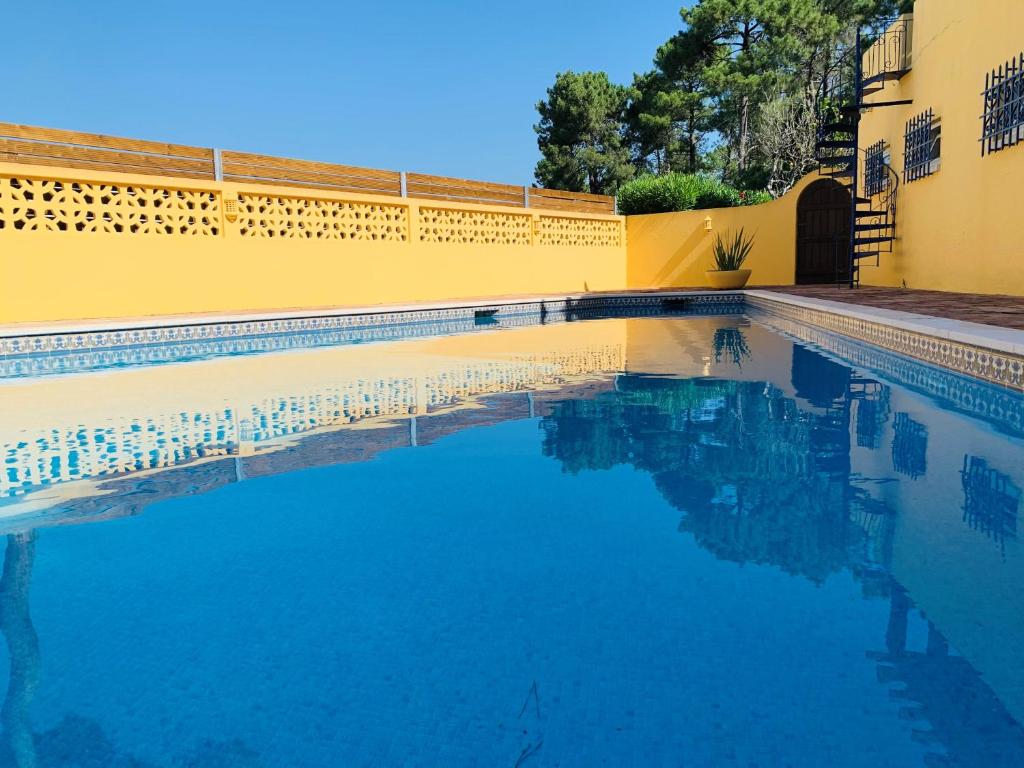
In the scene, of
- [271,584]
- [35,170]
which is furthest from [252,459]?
[35,170]

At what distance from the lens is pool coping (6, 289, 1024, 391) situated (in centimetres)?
455

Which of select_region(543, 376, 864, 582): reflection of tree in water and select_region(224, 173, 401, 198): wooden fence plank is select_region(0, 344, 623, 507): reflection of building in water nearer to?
select_region(543, 376, 864, 582): reflection of tree in water

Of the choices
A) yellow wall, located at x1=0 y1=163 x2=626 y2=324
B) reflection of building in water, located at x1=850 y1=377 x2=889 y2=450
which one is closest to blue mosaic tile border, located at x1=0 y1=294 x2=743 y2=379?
yellow wall, located at x1=0 y1=163 x2=626 y2=324

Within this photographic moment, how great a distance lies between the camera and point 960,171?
9.33m

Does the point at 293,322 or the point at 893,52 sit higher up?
the point at 893,52

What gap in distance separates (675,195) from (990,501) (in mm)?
14330

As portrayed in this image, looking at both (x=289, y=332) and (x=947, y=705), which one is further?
(x=289, y=332)

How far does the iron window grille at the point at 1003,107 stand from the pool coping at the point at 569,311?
2473 mm

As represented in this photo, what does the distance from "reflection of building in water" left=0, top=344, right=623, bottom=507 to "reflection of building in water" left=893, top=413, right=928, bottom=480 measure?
2453 millimetres

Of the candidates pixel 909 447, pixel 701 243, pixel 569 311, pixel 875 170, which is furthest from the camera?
pixel 701 243

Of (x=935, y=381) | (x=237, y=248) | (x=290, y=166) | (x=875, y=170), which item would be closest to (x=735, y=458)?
(x=935, y=381)

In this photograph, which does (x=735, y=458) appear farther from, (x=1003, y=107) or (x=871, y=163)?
(x=871, y=163)

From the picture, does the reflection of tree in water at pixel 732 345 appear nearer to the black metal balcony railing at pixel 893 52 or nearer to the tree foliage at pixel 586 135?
the black metal balcony railing at pixel 893 52

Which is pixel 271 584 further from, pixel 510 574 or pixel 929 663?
pixel 929 663
